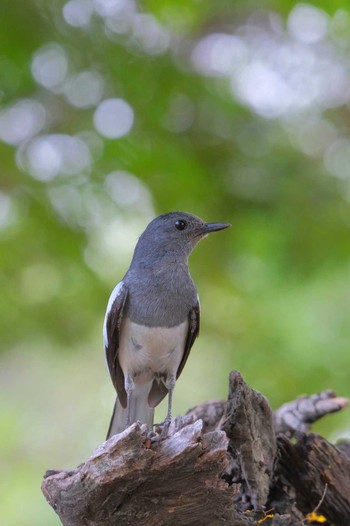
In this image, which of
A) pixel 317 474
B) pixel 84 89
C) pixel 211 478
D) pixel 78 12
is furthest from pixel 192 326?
pixel 78 12

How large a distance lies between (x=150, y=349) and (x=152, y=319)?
174mm

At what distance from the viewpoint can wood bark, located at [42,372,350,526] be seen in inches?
103

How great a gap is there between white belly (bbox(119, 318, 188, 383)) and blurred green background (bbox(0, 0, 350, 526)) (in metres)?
1.32

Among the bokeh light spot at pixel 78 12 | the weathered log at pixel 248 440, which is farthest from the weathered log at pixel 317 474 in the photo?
the bokeh light spot at pixel 78 12

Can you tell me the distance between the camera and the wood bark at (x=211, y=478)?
260 centimetres

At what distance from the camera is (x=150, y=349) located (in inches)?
149

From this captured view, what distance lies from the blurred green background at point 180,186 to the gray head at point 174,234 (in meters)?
0.73

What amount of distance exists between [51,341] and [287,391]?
1.87 meters

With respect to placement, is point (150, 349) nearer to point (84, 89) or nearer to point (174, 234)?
point (174, 234)

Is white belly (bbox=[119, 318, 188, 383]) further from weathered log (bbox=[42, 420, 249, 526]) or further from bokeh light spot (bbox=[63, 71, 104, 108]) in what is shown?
bokeh light spot (bbox=[63, 71, 104, 108])

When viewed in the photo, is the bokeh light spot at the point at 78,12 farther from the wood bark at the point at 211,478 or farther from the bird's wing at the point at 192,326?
the wood bark at the point at 211,478

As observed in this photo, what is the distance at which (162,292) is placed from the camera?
12.4 feet

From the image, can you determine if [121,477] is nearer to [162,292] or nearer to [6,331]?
[162,292]

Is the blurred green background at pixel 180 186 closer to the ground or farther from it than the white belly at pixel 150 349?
farther from it
